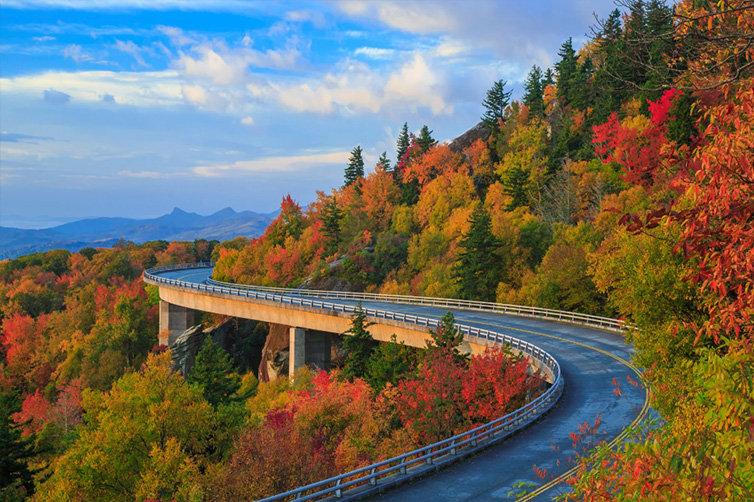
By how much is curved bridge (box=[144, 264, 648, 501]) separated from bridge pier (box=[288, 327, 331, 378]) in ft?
0.45

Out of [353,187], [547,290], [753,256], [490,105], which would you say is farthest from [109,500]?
[490,105]

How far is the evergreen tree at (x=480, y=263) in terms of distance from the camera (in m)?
59.9

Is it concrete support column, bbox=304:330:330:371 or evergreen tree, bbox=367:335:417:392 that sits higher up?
evergreen tree, bbox=367:335:417:392

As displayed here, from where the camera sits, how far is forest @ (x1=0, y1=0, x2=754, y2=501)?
730cm

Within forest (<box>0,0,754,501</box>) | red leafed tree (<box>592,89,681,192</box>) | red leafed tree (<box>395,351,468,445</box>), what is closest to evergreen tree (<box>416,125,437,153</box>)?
forest (<box>0,0,754,501</box>)

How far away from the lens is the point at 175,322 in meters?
80.8

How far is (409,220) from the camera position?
3374 inches

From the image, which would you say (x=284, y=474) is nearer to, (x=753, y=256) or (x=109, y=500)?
(x=109, y=500)

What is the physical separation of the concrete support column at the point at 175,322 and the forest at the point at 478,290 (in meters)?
2.99

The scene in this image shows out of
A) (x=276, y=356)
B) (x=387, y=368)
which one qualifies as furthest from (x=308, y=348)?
A: (x=387, y=368)

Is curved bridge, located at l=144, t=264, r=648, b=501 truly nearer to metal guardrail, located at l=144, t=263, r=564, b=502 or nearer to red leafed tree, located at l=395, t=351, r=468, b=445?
metal guardrail, located at l=144, t=263, r=564, b=502

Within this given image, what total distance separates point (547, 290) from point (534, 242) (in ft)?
38.2

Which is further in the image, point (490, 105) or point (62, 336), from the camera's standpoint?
point (490, 105)

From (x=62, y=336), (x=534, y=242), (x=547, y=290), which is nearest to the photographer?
(x=547, y=290)
